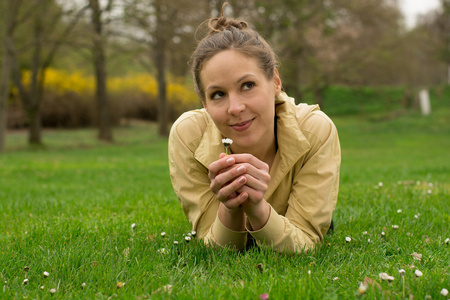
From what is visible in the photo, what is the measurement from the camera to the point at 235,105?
257 cm

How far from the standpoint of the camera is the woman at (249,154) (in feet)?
8.21

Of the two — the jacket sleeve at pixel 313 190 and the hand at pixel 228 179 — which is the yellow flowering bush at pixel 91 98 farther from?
the hand at pixel 228 179

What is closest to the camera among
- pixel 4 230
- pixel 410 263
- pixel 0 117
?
pixel 410 263

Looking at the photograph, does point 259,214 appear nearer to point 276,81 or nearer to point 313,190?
point 313,190

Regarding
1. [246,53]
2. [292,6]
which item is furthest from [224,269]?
[292,6]

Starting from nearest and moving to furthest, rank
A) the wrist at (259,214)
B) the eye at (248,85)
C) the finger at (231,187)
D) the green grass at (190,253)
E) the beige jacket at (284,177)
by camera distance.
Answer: the green grass at (190,253), the finger at (231,187), the wrist at (259,214), the eye at (248,85), the beige jacket at (284,177)

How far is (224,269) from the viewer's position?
2.49 meters

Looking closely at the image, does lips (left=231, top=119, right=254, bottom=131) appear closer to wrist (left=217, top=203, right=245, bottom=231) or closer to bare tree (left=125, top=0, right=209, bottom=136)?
wrist (left=217, top=203, right=245, bottom=231)

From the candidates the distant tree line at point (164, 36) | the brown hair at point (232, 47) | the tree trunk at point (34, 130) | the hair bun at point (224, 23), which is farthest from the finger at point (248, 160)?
the tree trunk at point (34, 130)

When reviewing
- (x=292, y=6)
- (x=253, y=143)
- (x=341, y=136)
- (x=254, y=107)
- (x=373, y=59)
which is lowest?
(x=341, y=136)

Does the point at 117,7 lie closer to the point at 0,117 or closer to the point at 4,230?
the point at 0,117

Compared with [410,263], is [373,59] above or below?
above

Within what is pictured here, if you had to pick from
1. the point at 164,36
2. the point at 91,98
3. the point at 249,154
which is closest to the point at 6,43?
the point at 164,36

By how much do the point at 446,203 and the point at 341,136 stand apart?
65.1 ft
